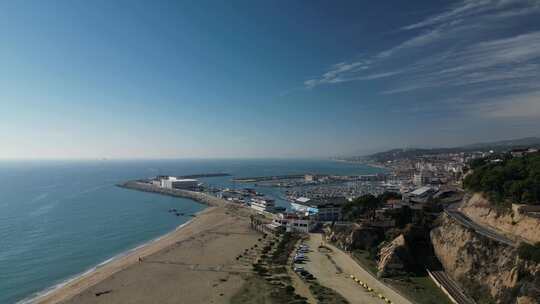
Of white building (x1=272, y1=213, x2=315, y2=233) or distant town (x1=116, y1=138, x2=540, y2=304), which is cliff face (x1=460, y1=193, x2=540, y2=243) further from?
white building (x1=272, y1=213, x2=315, y2=233)

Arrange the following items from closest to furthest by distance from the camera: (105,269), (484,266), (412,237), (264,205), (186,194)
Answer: (484,266) → (412,237) → (105,269) → (264,205) → (186,194)

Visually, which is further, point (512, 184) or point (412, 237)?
point (412, 237)

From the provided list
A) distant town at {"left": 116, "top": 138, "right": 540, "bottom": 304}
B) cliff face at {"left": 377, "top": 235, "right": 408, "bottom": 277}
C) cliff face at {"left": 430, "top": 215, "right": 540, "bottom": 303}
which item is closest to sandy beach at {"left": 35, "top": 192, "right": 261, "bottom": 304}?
distant town at {"left": 116, "top": 138, "right": 540, "bottom": 304}

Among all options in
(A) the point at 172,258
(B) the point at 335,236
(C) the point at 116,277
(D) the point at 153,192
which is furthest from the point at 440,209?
(D) the point at 153,192

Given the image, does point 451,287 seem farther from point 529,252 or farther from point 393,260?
point 529,252

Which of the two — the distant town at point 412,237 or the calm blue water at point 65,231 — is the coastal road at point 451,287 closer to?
A: the distant town at point 412,237

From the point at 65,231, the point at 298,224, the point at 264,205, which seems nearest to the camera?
the point at 298,224

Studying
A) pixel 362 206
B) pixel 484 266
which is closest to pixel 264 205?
pixel 362 206
